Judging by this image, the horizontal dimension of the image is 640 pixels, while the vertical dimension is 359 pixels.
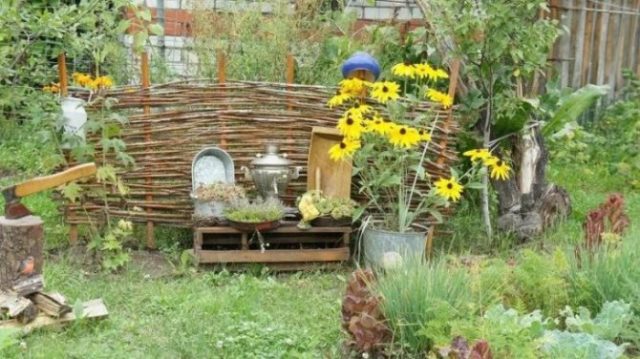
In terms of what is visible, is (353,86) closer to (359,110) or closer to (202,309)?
(359,110)

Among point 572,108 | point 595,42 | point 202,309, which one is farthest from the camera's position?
point 595,42

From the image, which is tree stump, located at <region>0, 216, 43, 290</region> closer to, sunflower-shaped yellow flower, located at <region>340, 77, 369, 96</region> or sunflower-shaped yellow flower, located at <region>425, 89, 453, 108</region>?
sunflower-shaped yellow flower, located at <region>340, 77, 369, 96</region>

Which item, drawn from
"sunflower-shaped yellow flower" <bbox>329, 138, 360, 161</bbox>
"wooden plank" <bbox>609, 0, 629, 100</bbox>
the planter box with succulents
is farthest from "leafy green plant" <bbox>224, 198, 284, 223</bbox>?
"wooden plank" <bbox>609, 0, 629, 100</bbox>

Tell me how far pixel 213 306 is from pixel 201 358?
25.8 inches

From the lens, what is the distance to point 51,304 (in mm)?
4000

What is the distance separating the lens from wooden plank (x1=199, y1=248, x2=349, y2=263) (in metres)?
5.05

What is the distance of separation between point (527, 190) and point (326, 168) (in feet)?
5.03

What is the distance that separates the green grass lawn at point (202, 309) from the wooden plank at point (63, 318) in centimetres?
4

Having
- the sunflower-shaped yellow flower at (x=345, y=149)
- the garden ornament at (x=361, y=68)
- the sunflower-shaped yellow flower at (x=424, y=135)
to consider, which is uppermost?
the garden ornament at (x=361, y=68)

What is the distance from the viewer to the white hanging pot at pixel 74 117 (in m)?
5.14

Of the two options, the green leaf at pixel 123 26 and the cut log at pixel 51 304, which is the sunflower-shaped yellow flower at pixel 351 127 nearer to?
the green leaf at pixel 123 26

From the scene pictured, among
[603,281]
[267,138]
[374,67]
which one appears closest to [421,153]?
[374,67]

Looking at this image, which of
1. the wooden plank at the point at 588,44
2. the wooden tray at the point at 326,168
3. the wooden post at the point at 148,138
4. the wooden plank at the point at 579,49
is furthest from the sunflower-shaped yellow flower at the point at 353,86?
the wooden plank at the point at 588,44

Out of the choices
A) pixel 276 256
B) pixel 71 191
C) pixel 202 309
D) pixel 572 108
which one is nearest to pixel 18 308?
pixel 202 309
